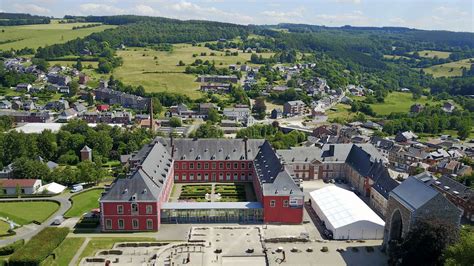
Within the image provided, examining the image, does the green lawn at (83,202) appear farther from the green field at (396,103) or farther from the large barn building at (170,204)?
the green field at (396,103)

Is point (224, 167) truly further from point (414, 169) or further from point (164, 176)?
point (414, 169)

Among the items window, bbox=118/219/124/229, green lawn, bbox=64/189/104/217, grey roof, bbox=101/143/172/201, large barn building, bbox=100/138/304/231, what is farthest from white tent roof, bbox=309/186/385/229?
green lawn, bbox=64/189/104/217

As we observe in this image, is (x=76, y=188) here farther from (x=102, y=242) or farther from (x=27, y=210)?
(x=102, y=242)

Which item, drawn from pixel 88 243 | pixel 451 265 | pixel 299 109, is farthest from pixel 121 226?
pixel 299 109

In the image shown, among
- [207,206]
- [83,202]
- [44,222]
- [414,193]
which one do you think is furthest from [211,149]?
[414,193]

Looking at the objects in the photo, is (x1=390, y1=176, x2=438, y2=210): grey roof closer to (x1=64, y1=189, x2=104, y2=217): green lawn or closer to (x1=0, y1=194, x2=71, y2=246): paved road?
(x1=64, y1=189, x2=104, y2=217): green lawn
